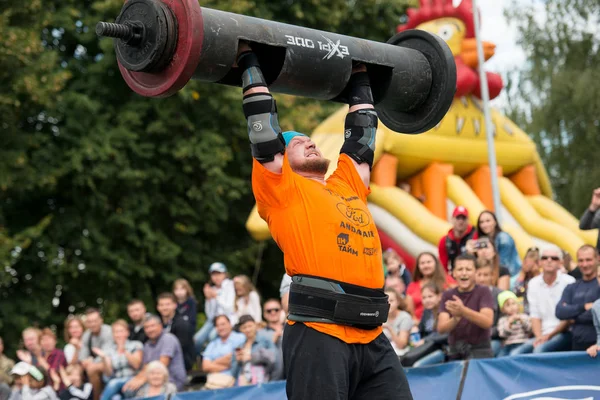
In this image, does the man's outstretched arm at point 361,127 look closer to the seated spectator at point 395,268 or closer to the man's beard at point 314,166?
the man's beard at point 314,166

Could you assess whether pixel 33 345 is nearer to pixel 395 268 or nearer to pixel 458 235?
pixel 395 268

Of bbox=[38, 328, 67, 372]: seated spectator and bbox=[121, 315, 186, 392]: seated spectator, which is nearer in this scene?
bbox=[121, 315, 186, 392]: seated spectator

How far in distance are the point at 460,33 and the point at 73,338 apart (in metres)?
7.88

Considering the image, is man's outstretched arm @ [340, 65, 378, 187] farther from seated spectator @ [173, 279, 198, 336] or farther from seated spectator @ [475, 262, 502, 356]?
seated spectator @ [173, 279, 198, 336]

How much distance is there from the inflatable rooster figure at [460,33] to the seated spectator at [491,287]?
21.3ft

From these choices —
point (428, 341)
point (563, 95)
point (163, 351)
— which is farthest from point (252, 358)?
point (563, 95)

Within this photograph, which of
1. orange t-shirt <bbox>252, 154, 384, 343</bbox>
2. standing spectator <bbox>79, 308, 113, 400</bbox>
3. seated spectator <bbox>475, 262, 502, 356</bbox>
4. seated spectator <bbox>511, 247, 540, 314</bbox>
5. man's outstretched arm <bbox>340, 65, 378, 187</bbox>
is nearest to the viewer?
orange t-shirt <bbox>252, 154, 384, 343</bbox>

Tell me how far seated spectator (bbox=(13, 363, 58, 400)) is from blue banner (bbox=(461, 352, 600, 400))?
4942 mm

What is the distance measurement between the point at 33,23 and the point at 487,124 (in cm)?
748

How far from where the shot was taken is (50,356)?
36.7 ft

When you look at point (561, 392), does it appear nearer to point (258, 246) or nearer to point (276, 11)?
point (258, 246)

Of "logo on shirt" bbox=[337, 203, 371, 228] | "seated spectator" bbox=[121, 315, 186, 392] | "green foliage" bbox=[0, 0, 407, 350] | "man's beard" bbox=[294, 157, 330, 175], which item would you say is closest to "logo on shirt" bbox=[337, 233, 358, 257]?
"logo on shirt" bbox=[337, 203, 371, 228]

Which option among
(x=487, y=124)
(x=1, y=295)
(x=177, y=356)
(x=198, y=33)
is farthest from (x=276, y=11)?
(x=198, y=33)

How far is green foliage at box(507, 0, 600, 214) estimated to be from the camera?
75.7 feet
